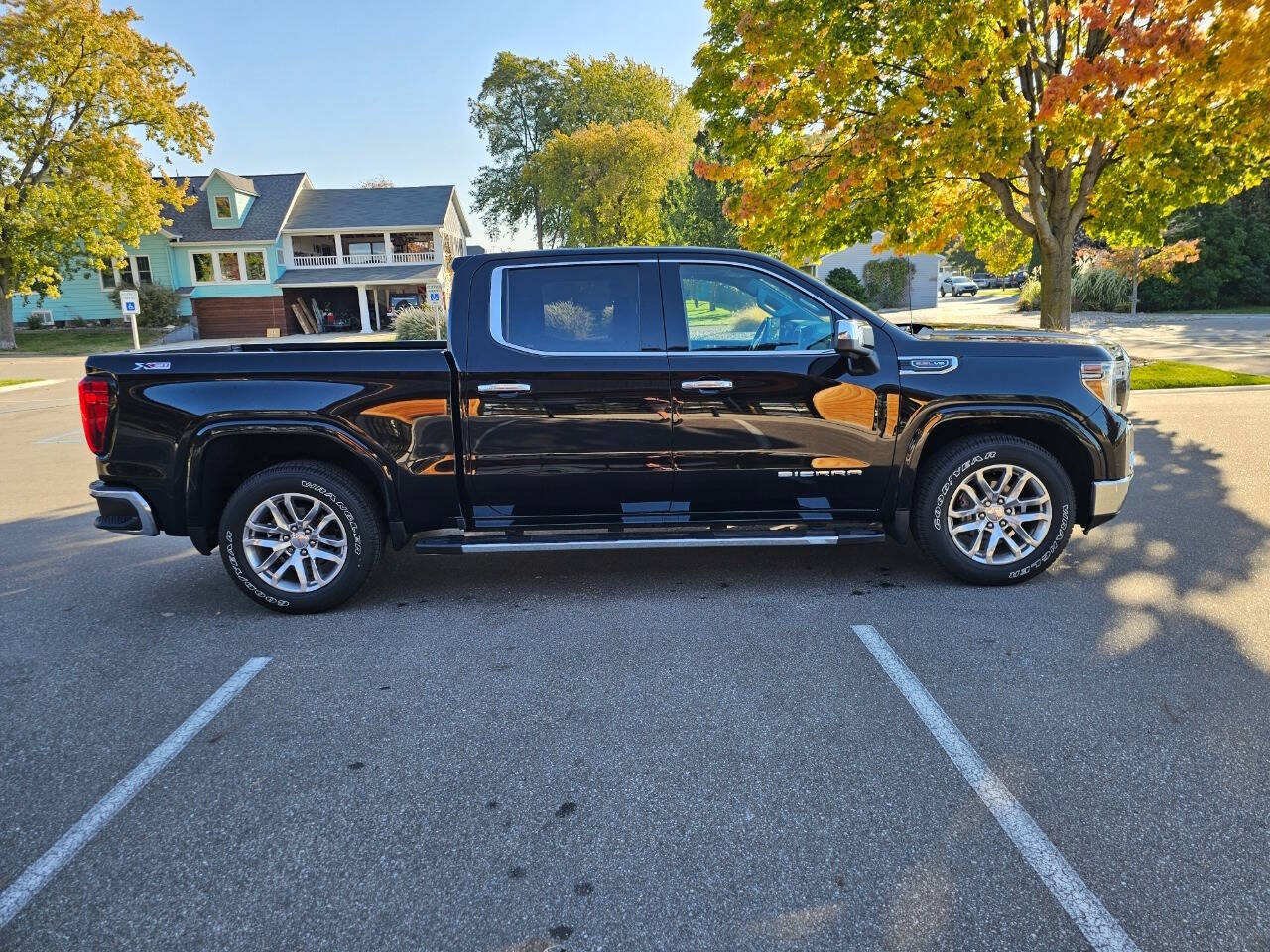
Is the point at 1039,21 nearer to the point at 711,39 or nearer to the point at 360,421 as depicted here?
the point at 711,39

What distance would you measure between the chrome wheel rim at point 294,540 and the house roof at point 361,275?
3865cm

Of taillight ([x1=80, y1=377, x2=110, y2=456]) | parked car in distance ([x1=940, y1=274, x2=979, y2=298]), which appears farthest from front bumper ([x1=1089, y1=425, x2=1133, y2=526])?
parked car in distance ([x1=940, y1=274, x2=979, y2=298])

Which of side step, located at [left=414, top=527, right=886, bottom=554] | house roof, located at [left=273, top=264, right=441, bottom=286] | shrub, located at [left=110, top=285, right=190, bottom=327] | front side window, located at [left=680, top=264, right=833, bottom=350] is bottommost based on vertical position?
side step, located at [left=414, top=527, right=886, bottom=554]

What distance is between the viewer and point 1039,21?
11.3 metres

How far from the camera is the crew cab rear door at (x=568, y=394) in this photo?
185 inches

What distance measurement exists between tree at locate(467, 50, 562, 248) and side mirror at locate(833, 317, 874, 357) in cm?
5009

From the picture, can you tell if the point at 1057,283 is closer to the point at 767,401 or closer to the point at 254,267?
the point at 767,401

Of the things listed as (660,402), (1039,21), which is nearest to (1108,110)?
(1039,21)

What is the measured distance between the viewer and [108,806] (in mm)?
3006

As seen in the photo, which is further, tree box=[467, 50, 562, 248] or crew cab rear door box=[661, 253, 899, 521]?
tree box=[467, 50, 562, 248]

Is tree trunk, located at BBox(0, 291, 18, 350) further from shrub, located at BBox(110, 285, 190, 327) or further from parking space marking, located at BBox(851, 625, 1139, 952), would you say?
parking space marking, located at BBox(851, 625, 1139, 952)

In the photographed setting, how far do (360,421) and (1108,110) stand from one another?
30.4ft

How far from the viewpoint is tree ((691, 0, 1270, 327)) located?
9266 millimetres

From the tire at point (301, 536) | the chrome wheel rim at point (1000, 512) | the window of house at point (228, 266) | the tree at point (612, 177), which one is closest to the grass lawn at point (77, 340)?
the window of house at point (228, 266)
